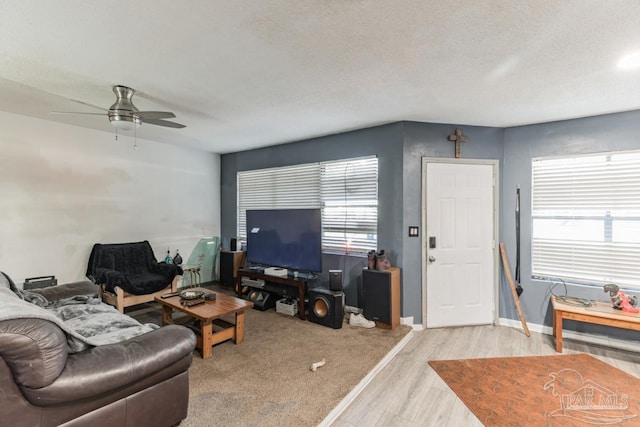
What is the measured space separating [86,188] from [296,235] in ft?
9.82

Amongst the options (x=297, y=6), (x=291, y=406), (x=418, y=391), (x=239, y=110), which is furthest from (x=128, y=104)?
(x=418, y=391)

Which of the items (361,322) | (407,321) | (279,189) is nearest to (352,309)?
(361,322)

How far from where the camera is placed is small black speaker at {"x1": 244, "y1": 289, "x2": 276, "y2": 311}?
13.5ft

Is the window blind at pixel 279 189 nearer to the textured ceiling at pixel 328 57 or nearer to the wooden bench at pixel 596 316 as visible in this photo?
the textured ceiling at pixel 328 57

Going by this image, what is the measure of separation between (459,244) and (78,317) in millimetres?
4026

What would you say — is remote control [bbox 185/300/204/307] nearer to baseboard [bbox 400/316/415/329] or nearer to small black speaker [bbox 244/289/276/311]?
small black speaker [bbox 244/289/276/311]

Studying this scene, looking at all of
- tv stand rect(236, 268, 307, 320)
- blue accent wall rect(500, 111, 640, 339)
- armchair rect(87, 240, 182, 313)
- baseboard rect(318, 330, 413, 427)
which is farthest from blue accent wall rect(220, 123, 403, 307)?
armchair rect(87, 240, 182, 313)

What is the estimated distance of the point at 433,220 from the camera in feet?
11.9

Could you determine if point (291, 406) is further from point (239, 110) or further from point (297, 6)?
point (239, 110)

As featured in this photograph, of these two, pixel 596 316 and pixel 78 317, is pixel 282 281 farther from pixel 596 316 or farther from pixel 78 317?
pixel 596 316

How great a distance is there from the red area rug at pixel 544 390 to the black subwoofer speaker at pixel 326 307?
3.62 feet

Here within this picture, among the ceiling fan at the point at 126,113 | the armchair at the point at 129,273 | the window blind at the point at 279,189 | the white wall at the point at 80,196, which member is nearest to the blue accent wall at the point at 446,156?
the window blind at the point at 279,189

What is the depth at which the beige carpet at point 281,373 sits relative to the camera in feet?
6.56

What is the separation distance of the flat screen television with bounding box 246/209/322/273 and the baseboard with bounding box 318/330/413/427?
51.8 inches
